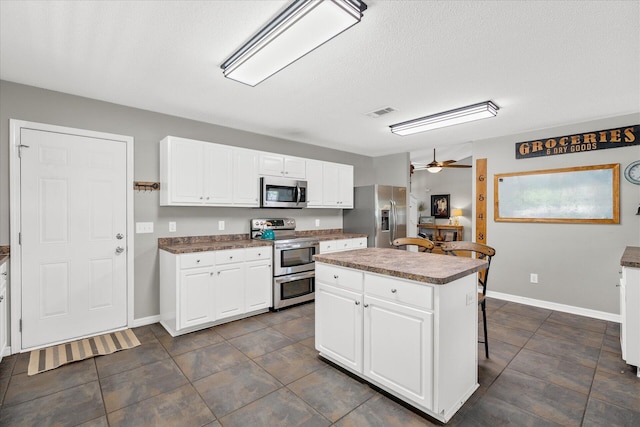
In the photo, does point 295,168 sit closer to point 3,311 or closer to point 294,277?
point 294,277

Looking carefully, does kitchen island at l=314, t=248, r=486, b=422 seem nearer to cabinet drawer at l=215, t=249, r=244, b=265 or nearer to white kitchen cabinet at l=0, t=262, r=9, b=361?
cabinet drawer at l=215, t=249, r=244, b=265

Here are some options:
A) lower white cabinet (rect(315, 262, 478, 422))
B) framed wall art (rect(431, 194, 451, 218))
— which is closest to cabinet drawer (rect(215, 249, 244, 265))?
lower white cabinet (rect(315, 262, 478, 422))

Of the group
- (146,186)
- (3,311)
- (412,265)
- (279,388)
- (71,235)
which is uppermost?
(146,186)

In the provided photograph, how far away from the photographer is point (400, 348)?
1926mm

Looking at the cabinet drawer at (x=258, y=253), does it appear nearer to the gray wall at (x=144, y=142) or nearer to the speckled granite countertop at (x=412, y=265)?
the gray wall at (x=144, y=142)

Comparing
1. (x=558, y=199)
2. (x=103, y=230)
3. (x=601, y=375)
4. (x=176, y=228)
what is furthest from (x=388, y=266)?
(x=558, y=199)

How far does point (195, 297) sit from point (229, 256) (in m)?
0.55

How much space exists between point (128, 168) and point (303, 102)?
6.72 ft

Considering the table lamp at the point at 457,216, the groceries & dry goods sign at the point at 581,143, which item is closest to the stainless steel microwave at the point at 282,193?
the groceries & dry goods sign at the point at 581,143

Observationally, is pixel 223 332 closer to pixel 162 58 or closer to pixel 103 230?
pixel 103 230

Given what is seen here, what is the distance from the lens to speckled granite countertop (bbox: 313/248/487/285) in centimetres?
180

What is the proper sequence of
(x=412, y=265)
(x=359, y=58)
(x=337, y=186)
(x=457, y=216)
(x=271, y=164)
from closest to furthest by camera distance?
1. (x=412, y=265)
2. (x=359, y=58)
3. (x=271, y=164)
4. (x=337, y=186)
5. (x=457, y=216)

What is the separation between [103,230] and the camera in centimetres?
312

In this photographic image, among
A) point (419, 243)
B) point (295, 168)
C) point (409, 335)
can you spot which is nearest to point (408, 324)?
point (409, 335)
